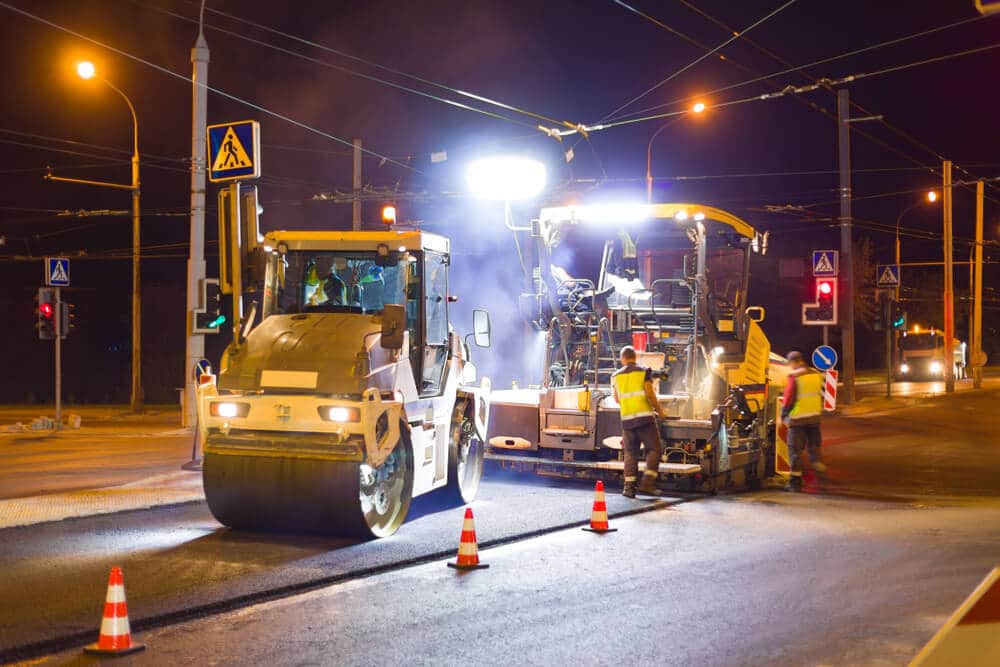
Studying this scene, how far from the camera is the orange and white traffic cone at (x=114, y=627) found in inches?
245

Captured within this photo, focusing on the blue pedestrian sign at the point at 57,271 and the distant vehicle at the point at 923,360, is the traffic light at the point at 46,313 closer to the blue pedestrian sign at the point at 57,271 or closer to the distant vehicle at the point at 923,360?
the blue pedestrian sign at the point at 57,271

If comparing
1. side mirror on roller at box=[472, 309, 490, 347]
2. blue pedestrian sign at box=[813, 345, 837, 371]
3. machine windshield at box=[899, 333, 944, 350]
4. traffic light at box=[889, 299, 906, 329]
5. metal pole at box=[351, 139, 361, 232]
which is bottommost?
blue pedestrian sign at box=[813, 345, 837, 371]

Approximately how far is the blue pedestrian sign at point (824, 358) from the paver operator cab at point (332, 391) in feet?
36.9

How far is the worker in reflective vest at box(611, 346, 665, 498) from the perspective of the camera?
12883 millimetres

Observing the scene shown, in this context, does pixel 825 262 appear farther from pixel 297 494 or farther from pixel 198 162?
pixel 297 494

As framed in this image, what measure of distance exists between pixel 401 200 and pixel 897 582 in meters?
23.1

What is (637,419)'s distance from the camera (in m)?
12.9

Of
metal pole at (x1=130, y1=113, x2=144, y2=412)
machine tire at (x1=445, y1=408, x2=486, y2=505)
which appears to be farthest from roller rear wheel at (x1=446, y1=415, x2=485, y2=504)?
metal pole at (x1=130, y1=113, x2=144, y2=412)

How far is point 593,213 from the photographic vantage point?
14.6 m

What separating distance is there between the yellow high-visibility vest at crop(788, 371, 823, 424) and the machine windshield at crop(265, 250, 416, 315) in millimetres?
5988

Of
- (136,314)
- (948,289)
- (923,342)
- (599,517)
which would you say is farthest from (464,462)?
(923,342)

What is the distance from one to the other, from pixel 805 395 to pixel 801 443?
62 cm

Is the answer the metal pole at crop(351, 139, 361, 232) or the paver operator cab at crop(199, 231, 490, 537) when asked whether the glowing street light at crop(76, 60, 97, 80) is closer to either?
the metal pole at crop(351, 139, 361, 232)

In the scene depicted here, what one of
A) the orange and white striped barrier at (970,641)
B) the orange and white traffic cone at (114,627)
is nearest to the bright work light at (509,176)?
the orange and white traffic cone at (114,627)
